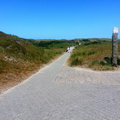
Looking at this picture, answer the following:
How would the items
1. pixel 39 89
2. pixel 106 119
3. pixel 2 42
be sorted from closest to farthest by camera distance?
pixel 106 119 < pixel 39 89 < pixel 2 42

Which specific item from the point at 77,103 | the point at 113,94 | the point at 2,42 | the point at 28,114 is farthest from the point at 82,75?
the point at 2,42

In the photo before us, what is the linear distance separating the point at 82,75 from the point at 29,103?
607 centimetres

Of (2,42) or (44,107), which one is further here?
(2,42)

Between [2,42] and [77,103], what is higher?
[2,42]

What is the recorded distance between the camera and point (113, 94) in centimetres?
878

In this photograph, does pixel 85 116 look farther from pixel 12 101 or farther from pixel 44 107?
pixel 12 101

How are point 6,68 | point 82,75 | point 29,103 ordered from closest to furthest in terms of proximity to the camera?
point 29,103, point 82,75, point 6,68

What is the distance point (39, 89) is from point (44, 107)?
3.02 m

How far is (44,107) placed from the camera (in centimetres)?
723

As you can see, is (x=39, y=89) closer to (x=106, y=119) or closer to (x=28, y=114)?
(x=28, y=114)

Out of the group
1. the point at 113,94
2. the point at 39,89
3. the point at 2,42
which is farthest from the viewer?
the point at 2,42

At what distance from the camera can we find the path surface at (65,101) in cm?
Result: 639

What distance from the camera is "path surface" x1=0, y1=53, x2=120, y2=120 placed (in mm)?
6387

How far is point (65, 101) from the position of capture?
7.93 m
